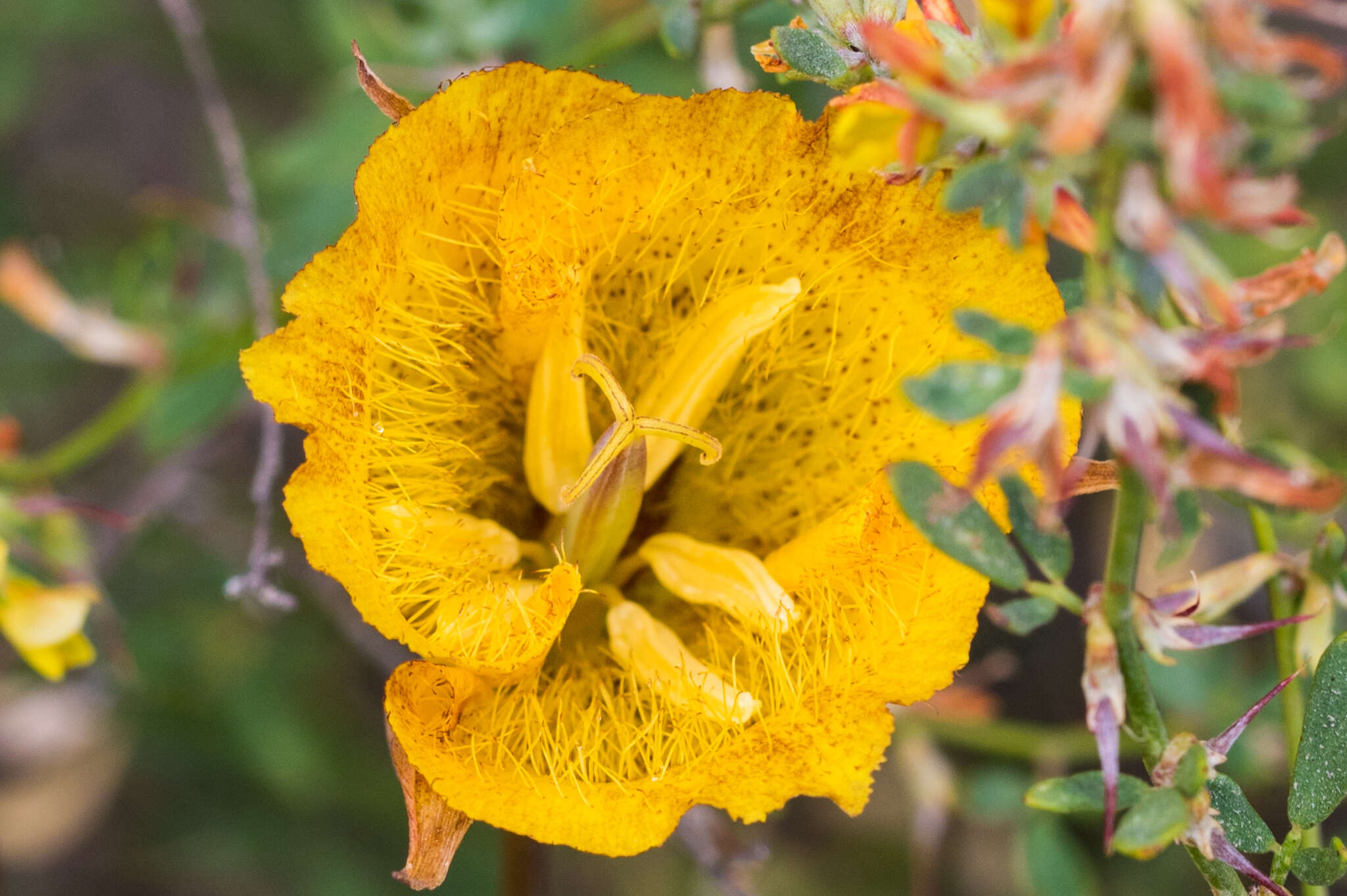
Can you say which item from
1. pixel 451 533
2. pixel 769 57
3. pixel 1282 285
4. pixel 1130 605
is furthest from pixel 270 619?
pixel 1282 285

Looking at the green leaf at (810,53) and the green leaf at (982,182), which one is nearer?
the green leaf at (982,182)

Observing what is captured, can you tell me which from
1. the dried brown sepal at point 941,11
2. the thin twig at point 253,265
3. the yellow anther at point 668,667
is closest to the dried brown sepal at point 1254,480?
the dried brown sepal at point 941,11

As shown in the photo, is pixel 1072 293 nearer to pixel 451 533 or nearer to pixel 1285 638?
pixel 1285 638

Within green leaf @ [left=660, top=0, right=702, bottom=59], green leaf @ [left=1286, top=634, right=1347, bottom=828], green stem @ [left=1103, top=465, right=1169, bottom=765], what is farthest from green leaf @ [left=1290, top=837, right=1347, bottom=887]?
green leaf @ [left=660, top=0, right=702, bottom=59]

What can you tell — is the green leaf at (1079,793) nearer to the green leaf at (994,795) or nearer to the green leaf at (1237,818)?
the green leaf at (1237,818)

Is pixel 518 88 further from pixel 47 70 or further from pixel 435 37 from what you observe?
pixel 47 70

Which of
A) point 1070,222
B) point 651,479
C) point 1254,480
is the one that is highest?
point 1070,222

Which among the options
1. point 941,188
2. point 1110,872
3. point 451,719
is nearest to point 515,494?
point 451,719
